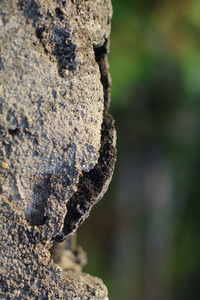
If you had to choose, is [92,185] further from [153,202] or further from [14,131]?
[153,202]

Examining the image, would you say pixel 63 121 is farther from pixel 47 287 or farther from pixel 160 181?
pixel 160 181

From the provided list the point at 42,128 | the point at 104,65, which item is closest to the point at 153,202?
the point at 104,65

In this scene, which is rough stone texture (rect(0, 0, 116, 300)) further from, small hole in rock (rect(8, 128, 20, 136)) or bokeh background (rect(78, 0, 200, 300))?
bokeh background (rect(78, 0, 200, 300))

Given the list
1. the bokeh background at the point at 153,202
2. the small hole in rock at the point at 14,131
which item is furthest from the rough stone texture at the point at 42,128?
the bokeh background at the point at 153,202

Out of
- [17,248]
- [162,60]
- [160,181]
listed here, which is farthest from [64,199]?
[160,181]

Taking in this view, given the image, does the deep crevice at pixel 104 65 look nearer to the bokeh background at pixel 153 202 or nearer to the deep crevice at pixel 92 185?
the deep crevice at pixel 92 185

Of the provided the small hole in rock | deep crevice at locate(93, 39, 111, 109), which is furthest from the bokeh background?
the small hole in rock

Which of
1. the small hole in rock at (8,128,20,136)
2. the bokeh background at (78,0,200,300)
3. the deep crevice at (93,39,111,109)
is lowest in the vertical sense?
the small hole in rock at (8,128,20,136)
